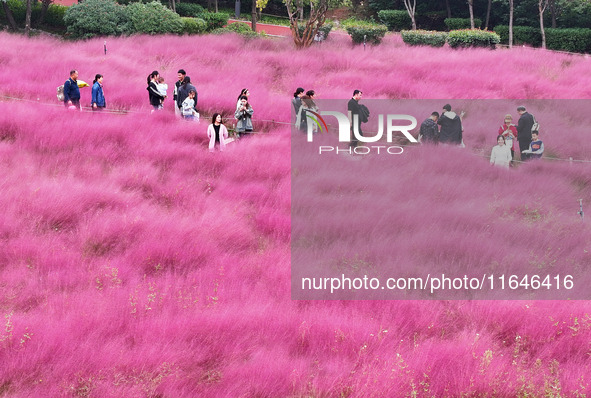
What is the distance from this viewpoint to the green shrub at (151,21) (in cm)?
2352

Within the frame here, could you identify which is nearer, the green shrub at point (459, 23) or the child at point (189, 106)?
the child at point (189, 106)

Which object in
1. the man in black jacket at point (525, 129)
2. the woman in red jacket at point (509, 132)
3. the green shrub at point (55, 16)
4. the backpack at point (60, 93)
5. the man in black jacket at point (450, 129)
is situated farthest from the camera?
the green shrub at point (55, 16)

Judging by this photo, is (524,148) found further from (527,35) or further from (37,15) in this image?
(37,15)

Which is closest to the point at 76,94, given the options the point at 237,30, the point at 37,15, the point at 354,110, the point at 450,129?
the point at 354,110

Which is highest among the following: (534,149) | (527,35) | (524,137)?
(527,35)

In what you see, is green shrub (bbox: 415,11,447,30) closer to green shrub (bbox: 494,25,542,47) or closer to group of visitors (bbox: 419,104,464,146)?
green shrub (bbox: 494,25,542,47)

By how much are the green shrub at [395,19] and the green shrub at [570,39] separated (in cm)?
767

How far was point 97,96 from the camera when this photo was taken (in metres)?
13.1

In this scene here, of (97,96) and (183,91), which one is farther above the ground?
(183,91)

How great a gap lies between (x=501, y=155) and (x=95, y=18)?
16888 mm

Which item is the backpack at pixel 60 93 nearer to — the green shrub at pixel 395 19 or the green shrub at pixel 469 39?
the green shrub at pixel 469 39

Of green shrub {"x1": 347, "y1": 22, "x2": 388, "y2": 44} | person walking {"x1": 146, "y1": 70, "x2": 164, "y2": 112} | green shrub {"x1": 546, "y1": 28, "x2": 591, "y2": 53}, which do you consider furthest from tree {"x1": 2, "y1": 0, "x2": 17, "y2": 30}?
green shrub {"x1": 546, "y1": 28, "x2": 591, "y2": 53}

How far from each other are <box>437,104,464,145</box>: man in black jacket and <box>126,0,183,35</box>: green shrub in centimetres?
1436

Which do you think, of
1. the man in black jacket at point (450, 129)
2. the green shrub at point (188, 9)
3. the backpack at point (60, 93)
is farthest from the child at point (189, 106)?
the green shrub at point (188, 9)
